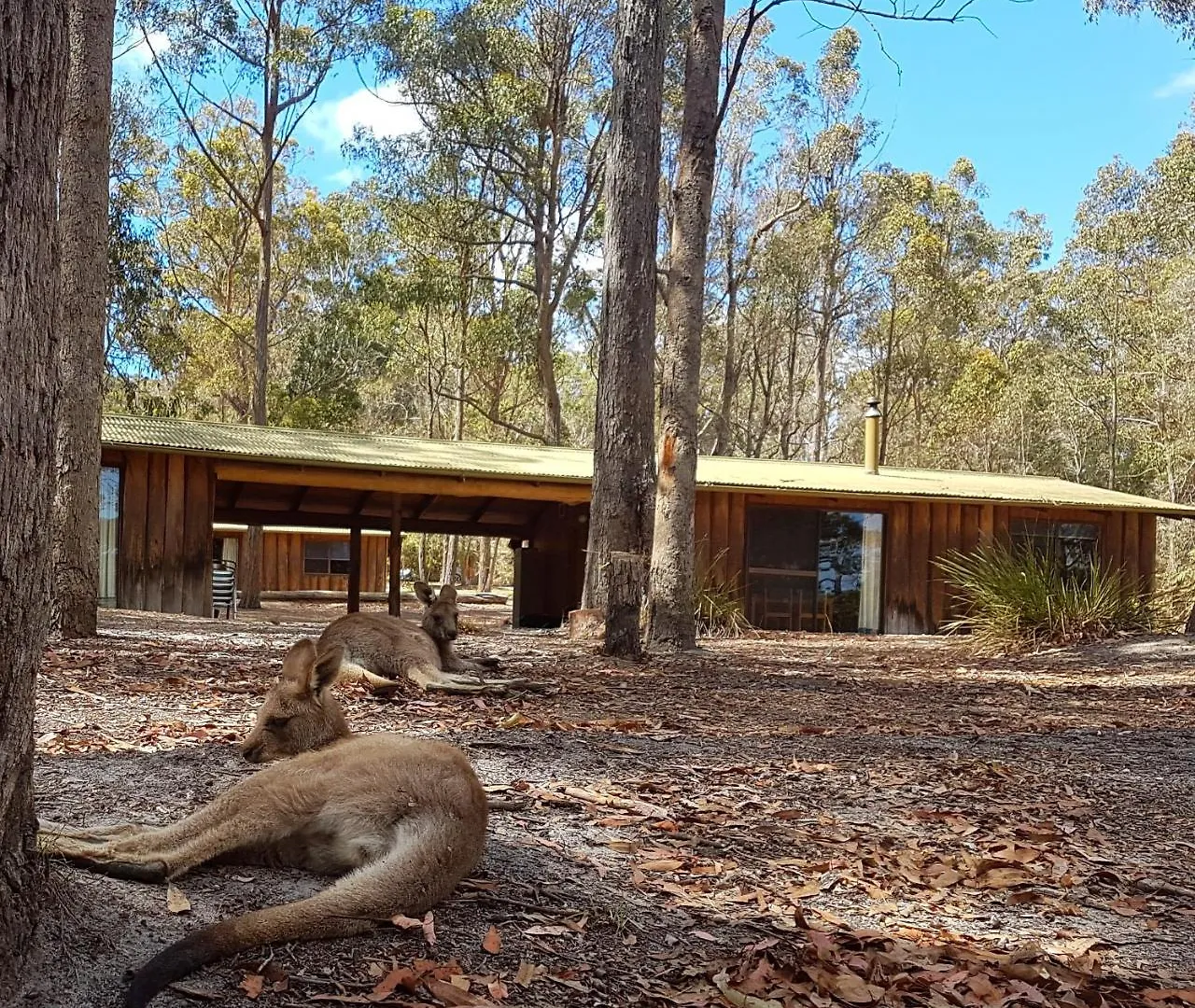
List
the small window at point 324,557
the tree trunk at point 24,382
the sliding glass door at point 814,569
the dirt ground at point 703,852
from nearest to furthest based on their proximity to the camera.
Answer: the tree trunk at point 24,382
the dirt ground at point 703,852
the sliding glass door at point 814,569
the small window at point 324,557

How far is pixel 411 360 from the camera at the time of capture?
37.8m

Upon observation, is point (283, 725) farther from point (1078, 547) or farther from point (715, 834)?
point (1078, 547)

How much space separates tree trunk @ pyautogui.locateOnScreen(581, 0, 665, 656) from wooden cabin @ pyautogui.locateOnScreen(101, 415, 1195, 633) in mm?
5972

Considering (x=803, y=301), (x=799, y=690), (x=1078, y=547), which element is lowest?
(x=799, y=690)

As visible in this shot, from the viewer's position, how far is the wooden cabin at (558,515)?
1697cm

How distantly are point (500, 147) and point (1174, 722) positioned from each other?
82.7ft

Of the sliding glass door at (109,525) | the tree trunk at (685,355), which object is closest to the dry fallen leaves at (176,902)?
the tree trunk at (685,355)

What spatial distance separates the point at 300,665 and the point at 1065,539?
2063cm

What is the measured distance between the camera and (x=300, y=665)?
14.5 ft

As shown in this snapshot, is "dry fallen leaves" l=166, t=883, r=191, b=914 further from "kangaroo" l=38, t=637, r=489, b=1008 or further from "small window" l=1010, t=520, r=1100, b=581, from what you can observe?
"small window" l=1010, t=520, r=1100, b=581

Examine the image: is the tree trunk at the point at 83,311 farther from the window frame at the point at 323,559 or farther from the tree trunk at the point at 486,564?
the tree trunk at the point at 486,564

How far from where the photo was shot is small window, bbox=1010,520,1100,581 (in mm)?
21828

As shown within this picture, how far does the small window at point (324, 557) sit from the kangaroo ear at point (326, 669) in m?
32.0

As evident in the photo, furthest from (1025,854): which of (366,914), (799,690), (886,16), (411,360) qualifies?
(411,360)
